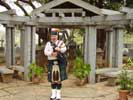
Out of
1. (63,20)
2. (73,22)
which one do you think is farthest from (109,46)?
(63,20)

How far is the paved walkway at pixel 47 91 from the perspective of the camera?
8.41 m

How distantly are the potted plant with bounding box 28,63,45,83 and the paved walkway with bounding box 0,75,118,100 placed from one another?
Answer: 0.25 m

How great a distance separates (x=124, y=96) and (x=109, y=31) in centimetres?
614

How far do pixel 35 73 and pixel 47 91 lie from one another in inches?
59.6

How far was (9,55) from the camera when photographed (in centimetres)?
1243

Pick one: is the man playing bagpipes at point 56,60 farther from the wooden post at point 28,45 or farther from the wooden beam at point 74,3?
the wooden beam at point 74,3

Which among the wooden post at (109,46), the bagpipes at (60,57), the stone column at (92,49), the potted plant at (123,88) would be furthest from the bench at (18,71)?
the potted plant at (123,88)

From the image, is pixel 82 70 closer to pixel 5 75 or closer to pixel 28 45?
pixel 28 45

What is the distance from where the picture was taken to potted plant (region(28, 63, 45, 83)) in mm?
10594

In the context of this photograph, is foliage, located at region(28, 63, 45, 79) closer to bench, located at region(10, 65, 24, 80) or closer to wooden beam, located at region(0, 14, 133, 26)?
bench, located at region(10, 65, 24, 80)

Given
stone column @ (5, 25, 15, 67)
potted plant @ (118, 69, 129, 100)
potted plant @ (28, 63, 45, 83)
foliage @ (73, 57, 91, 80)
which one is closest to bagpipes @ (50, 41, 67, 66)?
potted plant @ (118, 69, 129, 100)

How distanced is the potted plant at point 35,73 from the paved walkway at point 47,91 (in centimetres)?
25

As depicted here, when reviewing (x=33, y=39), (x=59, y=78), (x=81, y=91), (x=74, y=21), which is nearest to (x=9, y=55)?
(x=33, y=39)

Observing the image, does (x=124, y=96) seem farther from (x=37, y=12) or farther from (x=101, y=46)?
(x=101, y=46)
